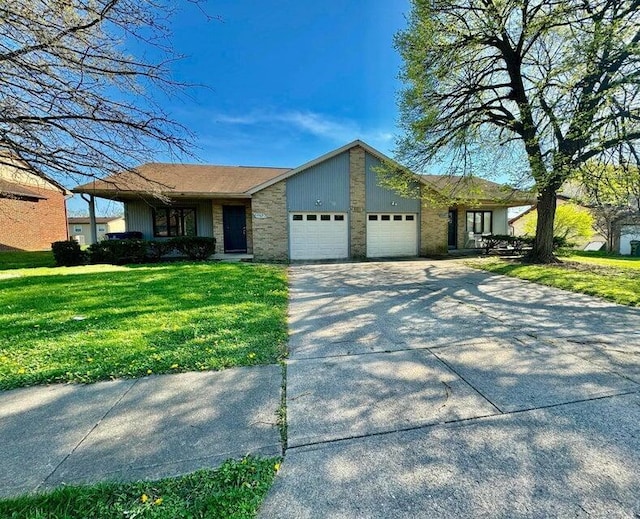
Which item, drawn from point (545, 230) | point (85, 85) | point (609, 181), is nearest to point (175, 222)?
point (85, 85)

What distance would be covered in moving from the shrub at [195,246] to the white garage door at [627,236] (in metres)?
26.5

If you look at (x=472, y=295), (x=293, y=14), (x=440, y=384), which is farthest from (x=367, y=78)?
(x=440, y=384)

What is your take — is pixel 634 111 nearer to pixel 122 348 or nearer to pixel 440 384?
pixel 440 384

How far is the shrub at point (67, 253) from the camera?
11758mm

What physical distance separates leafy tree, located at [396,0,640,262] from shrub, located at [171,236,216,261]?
8.61 metres

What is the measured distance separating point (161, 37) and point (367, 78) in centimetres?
1015

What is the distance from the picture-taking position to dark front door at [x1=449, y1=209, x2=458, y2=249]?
59.3 feet

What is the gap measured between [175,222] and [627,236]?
2947 cm

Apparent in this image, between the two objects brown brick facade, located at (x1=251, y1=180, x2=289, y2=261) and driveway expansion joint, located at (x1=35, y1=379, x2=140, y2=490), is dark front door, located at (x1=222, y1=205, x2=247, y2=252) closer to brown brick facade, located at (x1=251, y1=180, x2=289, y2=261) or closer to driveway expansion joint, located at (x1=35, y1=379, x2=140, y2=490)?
brown brick facade, located at (x1=251, y1=180, x2=289, y2=261)

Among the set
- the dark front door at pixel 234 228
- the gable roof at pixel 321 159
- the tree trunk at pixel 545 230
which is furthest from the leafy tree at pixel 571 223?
the dark front door at pixel 234 228

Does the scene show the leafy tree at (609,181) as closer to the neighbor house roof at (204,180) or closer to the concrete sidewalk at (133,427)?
the concrete sidewalk at (133,427)

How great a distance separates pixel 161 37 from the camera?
4.27 metres

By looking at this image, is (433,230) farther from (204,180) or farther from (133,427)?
(133,427)

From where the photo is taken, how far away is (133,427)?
2.34 metres
